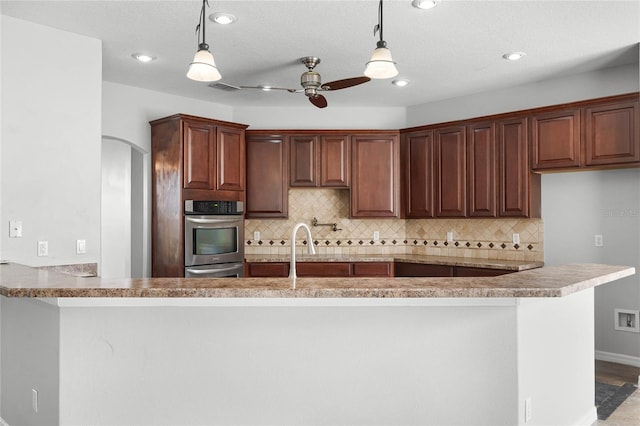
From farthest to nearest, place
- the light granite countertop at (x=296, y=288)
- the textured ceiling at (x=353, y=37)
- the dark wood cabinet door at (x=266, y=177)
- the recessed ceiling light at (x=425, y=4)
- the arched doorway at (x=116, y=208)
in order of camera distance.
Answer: the arched doorway at (x=116, y=208) → the dark wood cabinet door at (x=266, y=177) → the textured ceiling at (x=353, y=37) → the recessed ceiling light at (x=425, y=4) → the light granite countertop at (x=296, y=288)

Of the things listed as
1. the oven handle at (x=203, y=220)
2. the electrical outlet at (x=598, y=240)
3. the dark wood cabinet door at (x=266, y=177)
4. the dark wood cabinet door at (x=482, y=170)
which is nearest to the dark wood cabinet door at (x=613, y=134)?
the electrical outlet at (x=598, y=240)

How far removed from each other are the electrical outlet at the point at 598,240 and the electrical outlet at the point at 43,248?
15.0ft

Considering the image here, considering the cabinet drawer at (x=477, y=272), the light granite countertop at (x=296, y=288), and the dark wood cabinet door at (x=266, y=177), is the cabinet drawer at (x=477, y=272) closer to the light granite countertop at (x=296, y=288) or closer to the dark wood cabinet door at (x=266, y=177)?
the dark wood cabinet door at (x=266, y=177)

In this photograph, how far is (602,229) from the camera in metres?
4.61

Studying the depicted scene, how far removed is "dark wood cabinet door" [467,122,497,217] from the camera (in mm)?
5023

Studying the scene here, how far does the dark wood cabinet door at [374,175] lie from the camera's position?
572 centimetres

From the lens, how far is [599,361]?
4578 mm

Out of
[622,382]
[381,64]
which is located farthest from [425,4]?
[622,382]

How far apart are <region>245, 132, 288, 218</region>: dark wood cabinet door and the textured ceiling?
85 cm

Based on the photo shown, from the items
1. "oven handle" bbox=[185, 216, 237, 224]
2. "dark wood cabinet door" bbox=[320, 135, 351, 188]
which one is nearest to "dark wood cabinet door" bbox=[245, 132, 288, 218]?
"dark wood cabinet door" bbox=[320, 135, 351, 188]

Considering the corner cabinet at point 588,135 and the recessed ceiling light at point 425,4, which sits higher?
the recessed ceiling light at point 425,4

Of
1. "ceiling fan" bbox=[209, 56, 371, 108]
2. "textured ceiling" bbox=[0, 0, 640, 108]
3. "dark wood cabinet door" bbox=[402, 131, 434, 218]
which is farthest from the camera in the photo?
"dark wood cabinet door" bbox=[402, 131, 434, 218]

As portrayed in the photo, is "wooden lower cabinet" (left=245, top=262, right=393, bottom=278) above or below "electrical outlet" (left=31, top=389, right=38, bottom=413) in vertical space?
above

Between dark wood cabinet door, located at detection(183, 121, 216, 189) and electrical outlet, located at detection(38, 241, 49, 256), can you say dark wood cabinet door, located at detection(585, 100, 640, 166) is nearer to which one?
dark wood cabinet door, located at detection(183, 121, 216, 189)
